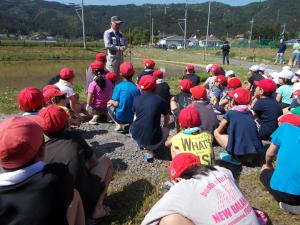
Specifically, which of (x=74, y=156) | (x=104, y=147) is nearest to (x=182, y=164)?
(x=74, y=156)

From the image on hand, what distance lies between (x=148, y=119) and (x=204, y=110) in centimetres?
97

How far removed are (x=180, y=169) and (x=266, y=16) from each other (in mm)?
185965

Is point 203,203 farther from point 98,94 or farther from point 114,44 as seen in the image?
point 114,44

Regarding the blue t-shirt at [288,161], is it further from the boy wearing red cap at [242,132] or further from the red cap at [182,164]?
the red cap at [182,164]

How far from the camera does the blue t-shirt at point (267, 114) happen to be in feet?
18.9

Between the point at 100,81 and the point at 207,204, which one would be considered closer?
the point at 207,204

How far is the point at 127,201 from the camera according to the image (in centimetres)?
414

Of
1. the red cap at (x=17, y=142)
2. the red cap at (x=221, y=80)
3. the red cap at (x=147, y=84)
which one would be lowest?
the red cap at (x=221, y=80)

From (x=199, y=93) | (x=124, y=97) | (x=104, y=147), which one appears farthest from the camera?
(x=124, y=97)

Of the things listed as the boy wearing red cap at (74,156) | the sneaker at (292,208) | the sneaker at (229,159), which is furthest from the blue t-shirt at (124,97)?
the sneaker at (292,208)

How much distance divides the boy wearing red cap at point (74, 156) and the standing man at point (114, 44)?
6015mm

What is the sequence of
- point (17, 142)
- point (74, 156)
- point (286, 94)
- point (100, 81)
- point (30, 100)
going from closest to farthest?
point (17, 142), point (74, 156), point (30, 100), point (100, 81), point (286, 94)

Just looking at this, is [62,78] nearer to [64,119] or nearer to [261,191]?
[64,119]

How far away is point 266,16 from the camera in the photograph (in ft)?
564
